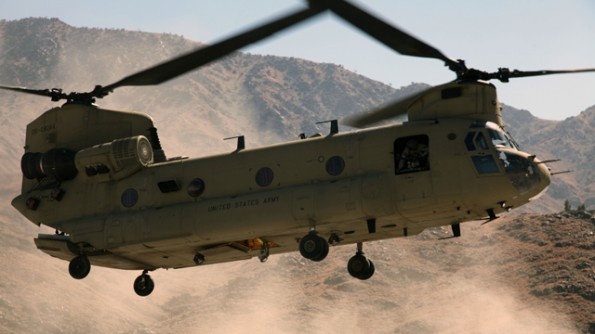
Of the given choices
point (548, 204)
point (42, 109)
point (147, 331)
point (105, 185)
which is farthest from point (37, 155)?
point (548, 204)

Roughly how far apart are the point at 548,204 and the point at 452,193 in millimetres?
137882

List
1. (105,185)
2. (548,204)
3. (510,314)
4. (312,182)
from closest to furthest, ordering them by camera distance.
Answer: (312,182) < (105,185) < (510,314) < (548,204)

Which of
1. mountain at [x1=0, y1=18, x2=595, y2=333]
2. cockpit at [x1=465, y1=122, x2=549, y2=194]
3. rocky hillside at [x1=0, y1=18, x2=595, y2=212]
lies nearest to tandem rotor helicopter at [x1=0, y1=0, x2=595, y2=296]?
cockpit at [x1=465, y1=122, x2=549, y2=194]

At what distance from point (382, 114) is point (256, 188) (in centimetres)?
406

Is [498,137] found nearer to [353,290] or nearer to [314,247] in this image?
[314,247]

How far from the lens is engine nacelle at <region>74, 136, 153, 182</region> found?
85.0 ft

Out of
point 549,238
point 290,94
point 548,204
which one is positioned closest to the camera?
point 549,238

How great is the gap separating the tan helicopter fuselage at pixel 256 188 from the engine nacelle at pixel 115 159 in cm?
3

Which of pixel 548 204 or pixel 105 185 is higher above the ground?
pixel 548 204

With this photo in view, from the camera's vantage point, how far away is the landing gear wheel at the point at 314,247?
2272 cm

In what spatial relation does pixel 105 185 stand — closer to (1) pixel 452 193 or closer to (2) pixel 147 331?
(1) pixel 452 193

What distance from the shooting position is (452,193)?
21.9 m

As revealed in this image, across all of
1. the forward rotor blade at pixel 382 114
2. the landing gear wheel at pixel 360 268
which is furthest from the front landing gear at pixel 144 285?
the forward rotor blade at pixel 382 114

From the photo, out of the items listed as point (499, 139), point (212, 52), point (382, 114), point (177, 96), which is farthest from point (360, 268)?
point (177, 96)
